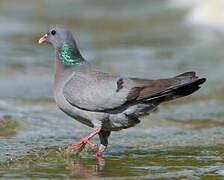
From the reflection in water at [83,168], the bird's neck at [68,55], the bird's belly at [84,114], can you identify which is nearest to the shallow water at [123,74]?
the reflection in water at [83,168]

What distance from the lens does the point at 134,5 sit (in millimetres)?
17641

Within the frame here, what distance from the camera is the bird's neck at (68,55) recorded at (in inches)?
250

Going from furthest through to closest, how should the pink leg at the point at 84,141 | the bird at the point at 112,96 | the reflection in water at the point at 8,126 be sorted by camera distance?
the reflection in water at the point at 8,126, the pink leg at the point at 84,141, the bird at the point at 112,96

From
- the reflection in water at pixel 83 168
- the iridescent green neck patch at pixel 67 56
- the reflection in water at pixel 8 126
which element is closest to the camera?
the reflection in water at pixel 83 168

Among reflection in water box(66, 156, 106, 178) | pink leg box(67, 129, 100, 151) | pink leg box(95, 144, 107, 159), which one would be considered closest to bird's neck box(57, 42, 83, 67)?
pink leg box(67, 129, 100, 151)

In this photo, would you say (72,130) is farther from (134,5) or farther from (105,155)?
(134,5)

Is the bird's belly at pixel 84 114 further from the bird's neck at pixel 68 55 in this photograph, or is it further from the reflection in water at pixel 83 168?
the bird's neck at pixel 68 55

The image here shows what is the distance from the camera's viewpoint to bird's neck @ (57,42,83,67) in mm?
6348

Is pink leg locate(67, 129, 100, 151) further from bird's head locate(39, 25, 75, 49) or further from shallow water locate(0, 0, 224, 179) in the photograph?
bird's head locate(39, 25, 75, 49)

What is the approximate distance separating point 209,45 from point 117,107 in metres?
7.53

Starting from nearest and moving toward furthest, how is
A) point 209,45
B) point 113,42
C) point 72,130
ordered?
point 72,130 < point 209,45 < point 113,42

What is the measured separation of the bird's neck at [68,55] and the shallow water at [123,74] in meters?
0.95

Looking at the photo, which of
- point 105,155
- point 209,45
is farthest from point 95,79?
point 209,45

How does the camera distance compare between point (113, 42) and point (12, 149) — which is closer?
point (12, 149)
